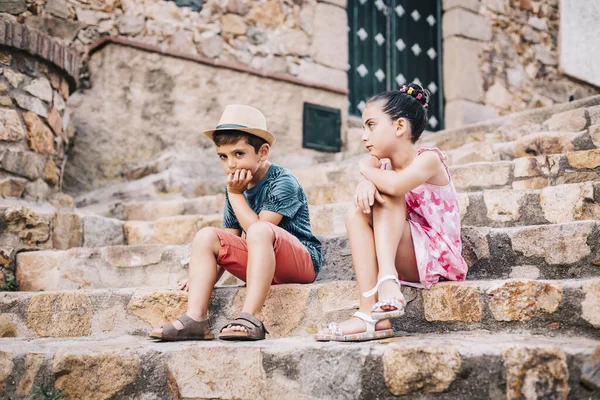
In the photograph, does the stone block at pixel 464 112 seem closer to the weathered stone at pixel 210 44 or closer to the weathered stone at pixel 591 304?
the weathered stone at pixel 210 44

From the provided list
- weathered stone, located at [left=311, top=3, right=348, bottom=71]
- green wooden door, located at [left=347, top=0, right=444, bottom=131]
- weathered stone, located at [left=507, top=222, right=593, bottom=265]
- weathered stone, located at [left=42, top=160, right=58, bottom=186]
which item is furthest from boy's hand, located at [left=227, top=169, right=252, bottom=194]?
green wooden door, located at [left=347, top=0, right=444, bottom=131]

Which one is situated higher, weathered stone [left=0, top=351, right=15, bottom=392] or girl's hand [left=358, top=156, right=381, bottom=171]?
girl's hand [left=358, top=156, right=381, bottom=171]

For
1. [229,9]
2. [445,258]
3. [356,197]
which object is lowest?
[445,258]

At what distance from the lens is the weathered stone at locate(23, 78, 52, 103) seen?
11.6ft

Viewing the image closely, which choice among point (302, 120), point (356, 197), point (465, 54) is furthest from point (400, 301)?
point (465, 54)

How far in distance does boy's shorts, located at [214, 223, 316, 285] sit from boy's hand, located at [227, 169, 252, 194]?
0.19 meters

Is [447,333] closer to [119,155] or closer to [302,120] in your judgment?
[119,155]

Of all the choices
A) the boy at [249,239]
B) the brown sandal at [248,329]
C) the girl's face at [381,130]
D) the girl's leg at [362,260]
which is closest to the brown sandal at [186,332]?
the boy at [249,239]

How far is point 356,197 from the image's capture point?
7.14 feet

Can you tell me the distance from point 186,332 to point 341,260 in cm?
81

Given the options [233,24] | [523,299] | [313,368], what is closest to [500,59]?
[233,24]

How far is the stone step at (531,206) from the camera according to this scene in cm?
265

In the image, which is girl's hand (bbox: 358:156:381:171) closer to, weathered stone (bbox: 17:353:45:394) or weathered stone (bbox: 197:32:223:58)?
weathered stone (bbox: 17:353:45:394)

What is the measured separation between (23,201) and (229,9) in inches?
119
